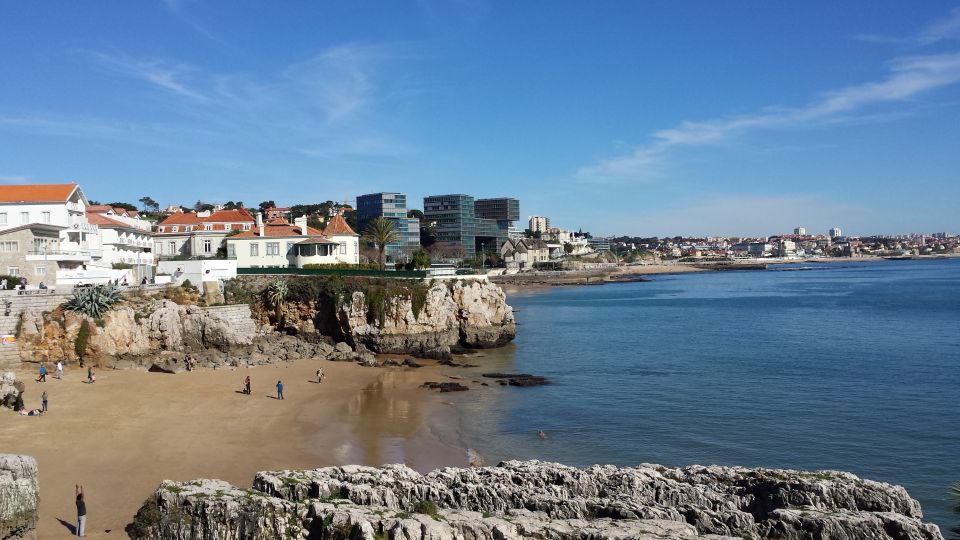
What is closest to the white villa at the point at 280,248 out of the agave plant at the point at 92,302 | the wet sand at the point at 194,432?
the agave plant at the point at 92,302

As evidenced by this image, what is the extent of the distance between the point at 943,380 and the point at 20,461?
4071 cm

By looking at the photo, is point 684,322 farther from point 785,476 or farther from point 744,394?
point 785,476

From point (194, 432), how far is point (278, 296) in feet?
67.4

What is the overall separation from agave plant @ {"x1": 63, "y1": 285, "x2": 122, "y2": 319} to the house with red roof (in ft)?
73.0

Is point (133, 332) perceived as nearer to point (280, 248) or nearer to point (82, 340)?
point (82, 340)

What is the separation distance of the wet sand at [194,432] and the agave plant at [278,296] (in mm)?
9779

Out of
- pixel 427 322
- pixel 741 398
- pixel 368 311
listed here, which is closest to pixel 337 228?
pixel 368 311

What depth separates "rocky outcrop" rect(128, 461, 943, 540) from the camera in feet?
39.5

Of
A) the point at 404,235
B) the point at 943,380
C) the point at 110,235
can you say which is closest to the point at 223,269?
the point at 110,235

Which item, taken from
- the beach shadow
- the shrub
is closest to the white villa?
the shrub

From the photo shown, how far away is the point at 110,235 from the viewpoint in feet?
163

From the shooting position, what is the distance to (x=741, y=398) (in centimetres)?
3162

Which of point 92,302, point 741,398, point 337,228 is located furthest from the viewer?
point 337,228

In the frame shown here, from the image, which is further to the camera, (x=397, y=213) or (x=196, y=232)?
(x=397, y=213)
